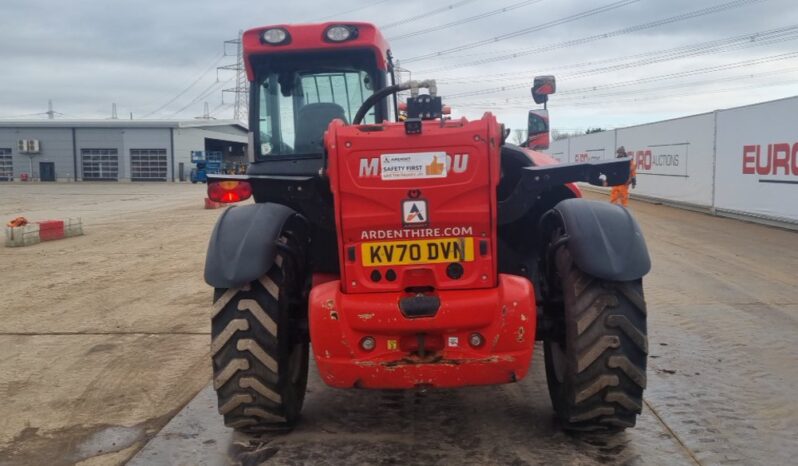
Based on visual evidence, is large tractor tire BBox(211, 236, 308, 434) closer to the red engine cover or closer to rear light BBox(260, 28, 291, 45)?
the red engine cover

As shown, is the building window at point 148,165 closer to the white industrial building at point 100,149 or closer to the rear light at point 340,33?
the white industrial building at point 100,149

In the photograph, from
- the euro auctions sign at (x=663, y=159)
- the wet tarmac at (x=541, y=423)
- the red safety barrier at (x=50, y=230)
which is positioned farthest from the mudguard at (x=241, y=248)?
the euro auctions sign at (x=663, y=159)

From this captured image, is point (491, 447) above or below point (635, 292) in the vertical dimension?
below

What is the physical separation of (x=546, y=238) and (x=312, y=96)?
2252mm

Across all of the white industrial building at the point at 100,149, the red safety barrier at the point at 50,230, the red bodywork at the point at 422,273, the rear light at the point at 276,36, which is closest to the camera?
the red bodywork at the point at 422,273

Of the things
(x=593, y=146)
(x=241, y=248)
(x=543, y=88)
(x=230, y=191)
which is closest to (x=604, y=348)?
(x=241, y=248)

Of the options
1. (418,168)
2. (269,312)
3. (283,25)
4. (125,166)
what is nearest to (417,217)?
(418,168)

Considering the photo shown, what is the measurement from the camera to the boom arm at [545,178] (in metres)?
4.05

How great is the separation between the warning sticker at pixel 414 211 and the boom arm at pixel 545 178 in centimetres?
69

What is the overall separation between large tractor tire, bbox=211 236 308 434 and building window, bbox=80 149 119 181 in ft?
185

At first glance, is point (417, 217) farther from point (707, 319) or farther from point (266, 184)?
point (707, 319)

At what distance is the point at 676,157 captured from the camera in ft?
68.5

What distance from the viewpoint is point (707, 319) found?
273 inches

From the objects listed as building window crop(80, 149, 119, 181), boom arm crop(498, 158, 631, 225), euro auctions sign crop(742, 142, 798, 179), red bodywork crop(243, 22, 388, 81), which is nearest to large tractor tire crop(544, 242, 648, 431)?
boom arm crop(498, 158, 631, 225)
